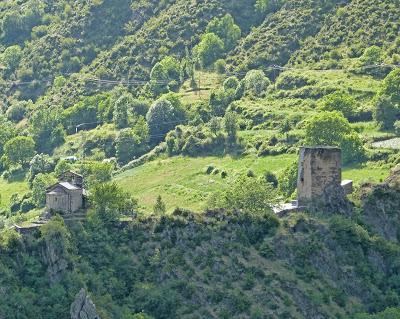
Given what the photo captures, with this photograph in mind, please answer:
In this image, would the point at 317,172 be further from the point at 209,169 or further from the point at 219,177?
the point at 209,169

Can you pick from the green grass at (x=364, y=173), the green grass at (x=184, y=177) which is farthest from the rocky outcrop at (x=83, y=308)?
the green grass at (x=364, y=173)

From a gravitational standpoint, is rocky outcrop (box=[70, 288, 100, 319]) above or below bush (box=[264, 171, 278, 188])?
above

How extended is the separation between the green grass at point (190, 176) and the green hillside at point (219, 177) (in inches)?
9.0

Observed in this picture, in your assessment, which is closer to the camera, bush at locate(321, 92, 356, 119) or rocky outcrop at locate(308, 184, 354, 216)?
rocky outcrop at locate(308, 184, 354, 216)

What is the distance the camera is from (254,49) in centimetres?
19300

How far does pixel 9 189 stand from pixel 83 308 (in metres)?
59.8

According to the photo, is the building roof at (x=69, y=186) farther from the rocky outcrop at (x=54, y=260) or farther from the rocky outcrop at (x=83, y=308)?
the rocky outcrop at (x=83, y=308)

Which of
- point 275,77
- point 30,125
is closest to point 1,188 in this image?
point 30,125

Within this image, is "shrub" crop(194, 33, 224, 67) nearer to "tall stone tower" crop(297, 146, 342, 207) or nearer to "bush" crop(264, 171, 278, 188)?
"bush" crop(264, 171, 278, 188)

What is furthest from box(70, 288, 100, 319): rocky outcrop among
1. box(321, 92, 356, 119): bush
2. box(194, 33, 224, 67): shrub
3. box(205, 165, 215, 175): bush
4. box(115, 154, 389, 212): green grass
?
box(194, 33, 224, 67): shrub

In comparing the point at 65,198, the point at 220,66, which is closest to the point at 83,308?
the point at 65,198

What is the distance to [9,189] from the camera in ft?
562

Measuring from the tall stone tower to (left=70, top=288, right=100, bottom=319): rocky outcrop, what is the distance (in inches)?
853

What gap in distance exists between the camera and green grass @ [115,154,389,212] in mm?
149375
